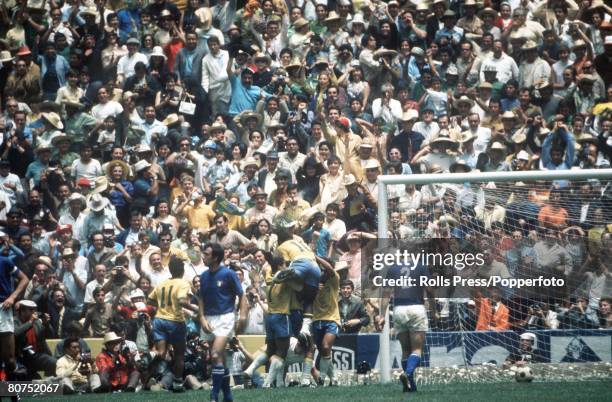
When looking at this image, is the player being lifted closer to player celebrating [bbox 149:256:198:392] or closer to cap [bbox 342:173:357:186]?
player celebrating [bbox 149:256:198:392]

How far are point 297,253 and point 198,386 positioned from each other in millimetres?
2144

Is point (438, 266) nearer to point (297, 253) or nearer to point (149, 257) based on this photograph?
point (297, 253)

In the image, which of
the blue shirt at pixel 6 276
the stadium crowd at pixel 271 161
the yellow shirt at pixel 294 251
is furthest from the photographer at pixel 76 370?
the yellow shirt at pixel 294 251

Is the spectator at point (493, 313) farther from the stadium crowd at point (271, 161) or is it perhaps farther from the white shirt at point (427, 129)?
the white shirt at point (427, 129)

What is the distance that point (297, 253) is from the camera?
13.9m

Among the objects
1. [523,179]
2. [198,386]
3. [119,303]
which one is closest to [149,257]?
[119,303]

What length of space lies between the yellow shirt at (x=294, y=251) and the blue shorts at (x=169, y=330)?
5.27ft

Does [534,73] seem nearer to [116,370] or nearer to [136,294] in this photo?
[136,294]

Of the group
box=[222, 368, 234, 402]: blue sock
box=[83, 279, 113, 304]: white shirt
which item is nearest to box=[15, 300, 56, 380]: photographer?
box=[83, 279, 113, 304]: white shirt

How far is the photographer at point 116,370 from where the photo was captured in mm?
A: 13938

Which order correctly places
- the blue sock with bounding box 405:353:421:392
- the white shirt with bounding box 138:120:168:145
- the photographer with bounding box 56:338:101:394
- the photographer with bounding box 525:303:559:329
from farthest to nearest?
the white shirt with bounding box 138:120:168:145 → the photographer with bounding box 56:338:101:394 → the photographer with bounding box 525:303:559:329 → the blue sock with bounding box 405:353:421:392

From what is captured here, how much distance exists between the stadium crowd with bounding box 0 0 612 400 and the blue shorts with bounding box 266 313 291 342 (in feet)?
0.15

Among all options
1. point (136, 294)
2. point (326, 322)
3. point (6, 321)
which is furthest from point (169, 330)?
point (6, 321)

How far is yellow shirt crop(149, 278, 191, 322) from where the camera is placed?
14.0 metres
